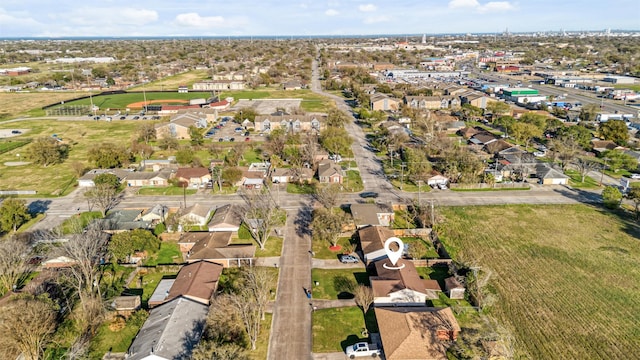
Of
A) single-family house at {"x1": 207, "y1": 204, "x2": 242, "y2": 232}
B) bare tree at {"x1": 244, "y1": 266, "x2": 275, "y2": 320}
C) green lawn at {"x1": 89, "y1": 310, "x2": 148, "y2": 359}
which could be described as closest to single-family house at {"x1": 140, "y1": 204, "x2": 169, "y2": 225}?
single-family house at {"x1": 207, "y1": 204, "x2": 242, "y2": 232}

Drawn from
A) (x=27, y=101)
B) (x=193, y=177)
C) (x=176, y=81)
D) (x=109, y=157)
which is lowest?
(x=193, y=177)

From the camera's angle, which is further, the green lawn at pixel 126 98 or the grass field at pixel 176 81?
the grass field at pixel 176 81

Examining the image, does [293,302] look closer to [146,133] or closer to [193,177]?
[193,177]

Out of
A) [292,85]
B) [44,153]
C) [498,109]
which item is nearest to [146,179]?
[44,153]

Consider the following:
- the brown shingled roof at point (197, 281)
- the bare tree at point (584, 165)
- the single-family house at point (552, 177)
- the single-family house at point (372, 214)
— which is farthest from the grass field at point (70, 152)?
the bare tree at point (584, 165)

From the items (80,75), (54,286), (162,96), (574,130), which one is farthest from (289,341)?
(80,75)

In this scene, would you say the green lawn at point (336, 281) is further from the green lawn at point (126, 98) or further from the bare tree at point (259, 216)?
the green lawn at point (126, 98)

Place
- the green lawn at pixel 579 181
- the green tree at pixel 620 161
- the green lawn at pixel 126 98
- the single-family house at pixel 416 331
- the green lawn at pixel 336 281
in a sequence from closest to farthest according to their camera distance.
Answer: the single-family house at pixel 416 331
the green lawn at pixel 336 281
the green lawn at pixel 579 181
the green tree at pixel 620 161
the green lawn at pixel 126 98
